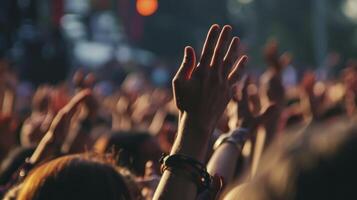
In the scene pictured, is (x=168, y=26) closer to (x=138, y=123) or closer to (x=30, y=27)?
(x=30, y=27)

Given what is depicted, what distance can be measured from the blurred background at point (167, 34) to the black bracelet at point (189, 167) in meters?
12.2

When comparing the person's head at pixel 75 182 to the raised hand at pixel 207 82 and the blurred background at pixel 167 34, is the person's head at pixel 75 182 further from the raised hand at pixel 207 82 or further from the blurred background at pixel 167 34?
the blurred background at pixel 167 34

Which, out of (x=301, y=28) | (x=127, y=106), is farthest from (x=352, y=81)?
(x=301, y=28)

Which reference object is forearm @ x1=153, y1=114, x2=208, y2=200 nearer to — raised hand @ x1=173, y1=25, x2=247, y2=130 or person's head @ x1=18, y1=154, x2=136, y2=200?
raised hand @ x1=173, y1=25, x2=247, y2=130

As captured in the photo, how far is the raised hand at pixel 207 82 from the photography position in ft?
7.64

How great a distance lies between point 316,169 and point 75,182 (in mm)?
1030

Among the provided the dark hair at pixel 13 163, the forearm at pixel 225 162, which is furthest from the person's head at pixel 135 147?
the forearm at pixel 225 162

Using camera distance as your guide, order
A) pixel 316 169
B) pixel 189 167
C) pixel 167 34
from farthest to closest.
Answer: pixel 167 34 → pixel 189 167 → pixel 316 169

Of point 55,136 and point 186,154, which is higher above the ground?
point 186,154

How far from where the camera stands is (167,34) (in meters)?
31.6

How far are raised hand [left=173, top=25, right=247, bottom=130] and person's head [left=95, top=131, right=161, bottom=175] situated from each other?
240 centimetres

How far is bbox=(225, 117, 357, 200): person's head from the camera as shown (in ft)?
4.55

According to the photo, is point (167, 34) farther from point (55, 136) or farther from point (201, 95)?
point (201, 95)

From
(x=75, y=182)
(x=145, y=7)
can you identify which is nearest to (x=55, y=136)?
(x=75, y=182)
